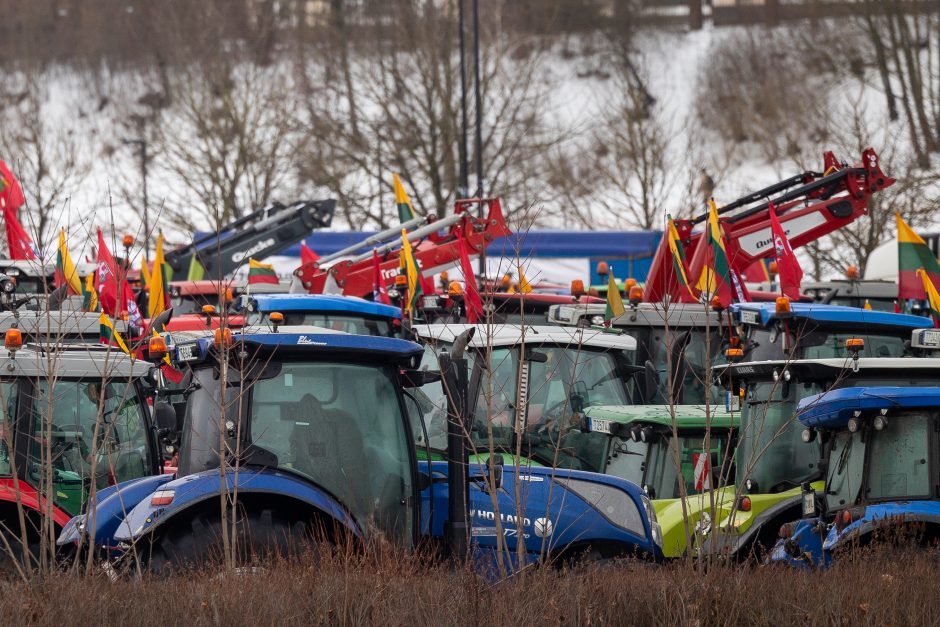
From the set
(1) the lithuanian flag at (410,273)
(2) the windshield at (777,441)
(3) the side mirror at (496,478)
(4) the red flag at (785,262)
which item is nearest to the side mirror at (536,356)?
(3) the side mirror at (496,478)

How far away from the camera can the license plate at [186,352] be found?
8.32 m

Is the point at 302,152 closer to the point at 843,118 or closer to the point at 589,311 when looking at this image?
the point at 843,118

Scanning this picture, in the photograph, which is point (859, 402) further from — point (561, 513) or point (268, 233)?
point (268, 233)

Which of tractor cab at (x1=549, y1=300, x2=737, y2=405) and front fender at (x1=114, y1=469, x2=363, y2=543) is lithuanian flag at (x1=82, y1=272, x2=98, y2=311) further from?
front fender at (x1=114, y1=469, x2=363, y2=543)

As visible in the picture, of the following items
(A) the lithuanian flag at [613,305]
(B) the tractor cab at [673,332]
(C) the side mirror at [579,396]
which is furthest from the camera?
(B) the tractor cab at [673,332]

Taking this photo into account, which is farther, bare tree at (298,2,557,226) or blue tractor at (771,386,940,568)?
bare tree at (298,2,557,226)

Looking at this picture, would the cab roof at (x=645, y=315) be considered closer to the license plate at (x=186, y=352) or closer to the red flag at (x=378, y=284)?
the red flag at (x=378, y=284)

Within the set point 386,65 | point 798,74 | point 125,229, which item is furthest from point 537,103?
point 798,74

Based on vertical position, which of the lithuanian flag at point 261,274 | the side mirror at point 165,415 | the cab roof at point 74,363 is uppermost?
the lithuanian flag at point 261,274

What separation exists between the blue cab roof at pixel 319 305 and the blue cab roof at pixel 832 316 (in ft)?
13.4

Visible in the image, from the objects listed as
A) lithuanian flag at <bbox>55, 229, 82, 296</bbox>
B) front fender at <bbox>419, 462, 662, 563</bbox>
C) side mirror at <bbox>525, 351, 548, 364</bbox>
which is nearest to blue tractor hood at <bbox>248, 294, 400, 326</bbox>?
lithuanian flag at <bbox>55, 229, 82, 296</bbox>

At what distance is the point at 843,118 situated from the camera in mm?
38719

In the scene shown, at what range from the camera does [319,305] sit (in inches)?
617

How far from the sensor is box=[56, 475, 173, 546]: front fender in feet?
28.1
